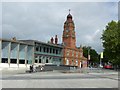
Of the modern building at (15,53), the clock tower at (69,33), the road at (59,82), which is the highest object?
the clock tower at (69,33)

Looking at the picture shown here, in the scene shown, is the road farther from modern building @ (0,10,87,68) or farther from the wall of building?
the wall of building

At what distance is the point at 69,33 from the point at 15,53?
38486 millimetres

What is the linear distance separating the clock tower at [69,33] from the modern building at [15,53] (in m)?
29.4

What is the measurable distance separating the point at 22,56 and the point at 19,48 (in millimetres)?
2747

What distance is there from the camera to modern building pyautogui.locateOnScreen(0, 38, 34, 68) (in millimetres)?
73688

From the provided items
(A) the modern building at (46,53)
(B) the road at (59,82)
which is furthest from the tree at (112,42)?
(B) the road at (59,82)

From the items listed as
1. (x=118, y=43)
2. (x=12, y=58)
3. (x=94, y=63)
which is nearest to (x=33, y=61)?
(x=12, y=58)

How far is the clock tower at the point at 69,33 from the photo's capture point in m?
113

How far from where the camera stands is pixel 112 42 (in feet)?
213

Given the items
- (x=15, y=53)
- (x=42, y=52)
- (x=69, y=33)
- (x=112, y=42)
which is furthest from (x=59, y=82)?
(x=69, y=33)

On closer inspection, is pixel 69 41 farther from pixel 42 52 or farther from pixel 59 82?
pixel 59 82

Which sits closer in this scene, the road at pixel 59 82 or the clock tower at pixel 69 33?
the road at pixel 59 82

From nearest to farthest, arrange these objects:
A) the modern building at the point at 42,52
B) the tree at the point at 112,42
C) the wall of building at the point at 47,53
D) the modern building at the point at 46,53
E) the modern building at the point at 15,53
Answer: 1. the tree at the point at 112,42
2. the modern building at the point at 15,53
3. the modern building at the point at 42,52
4. the modern building at the point at 46,53
5. the wall of building at the point at 47,53

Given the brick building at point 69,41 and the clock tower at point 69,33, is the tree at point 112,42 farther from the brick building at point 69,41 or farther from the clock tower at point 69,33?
the clock tower at point 69,33
